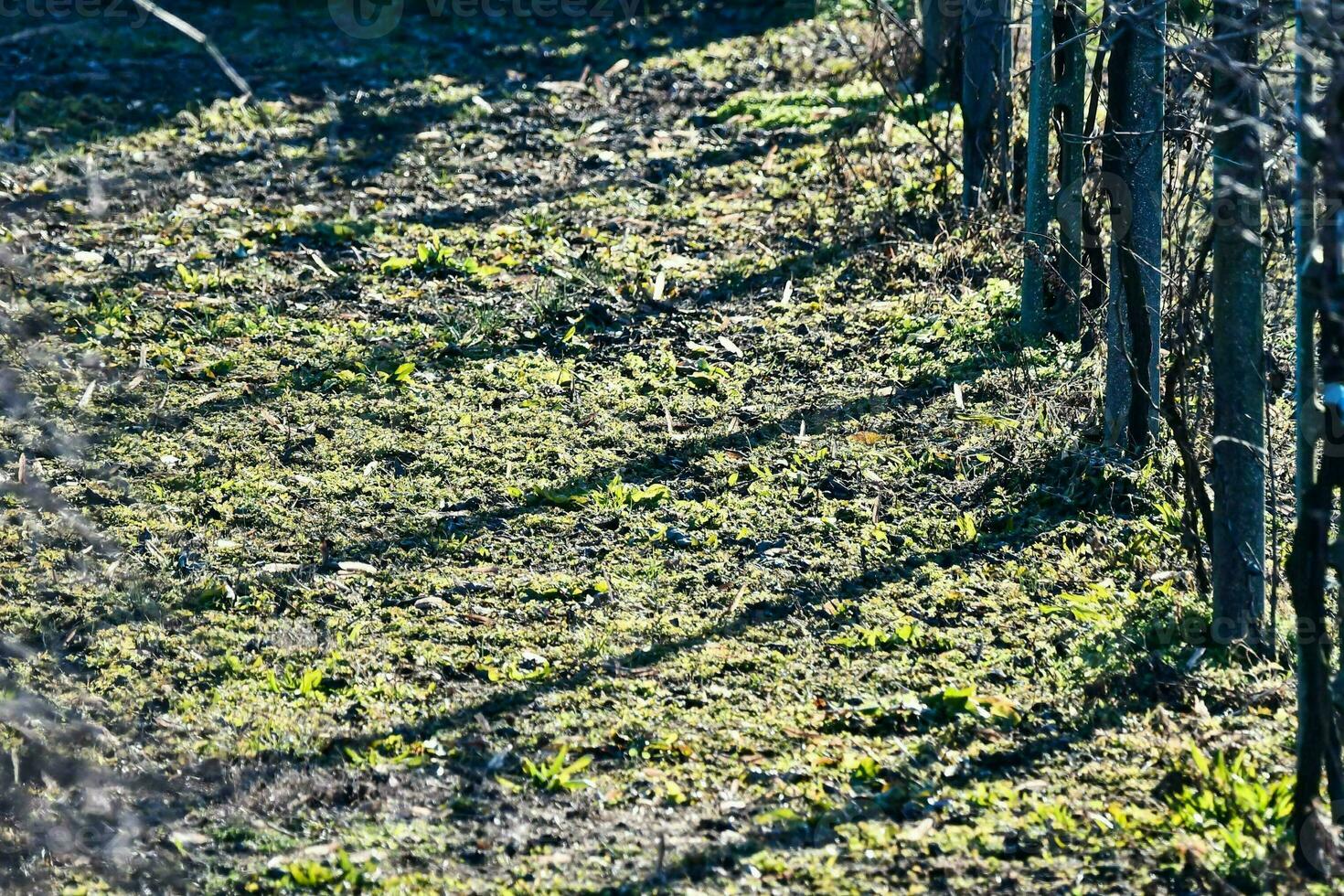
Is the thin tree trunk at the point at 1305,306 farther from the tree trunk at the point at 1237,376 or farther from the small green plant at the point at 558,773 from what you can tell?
the small green plant at the point at 558,773

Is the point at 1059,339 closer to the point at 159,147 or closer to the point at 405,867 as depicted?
the point at 405,867

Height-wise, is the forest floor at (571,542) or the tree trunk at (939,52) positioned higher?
the tree trunk at (939,52)

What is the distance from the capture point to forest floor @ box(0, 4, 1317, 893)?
12.6 ft

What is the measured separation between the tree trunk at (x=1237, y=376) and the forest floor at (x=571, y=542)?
9.6 inches

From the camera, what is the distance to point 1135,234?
5.35 metres

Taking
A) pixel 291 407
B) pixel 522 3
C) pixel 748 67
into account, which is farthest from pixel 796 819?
pixel 522 3

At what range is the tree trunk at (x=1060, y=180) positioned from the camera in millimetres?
6402

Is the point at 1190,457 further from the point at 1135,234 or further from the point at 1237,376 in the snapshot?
the point at 1135,234

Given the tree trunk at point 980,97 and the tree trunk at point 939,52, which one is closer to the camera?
the tree trunk at point 980,97

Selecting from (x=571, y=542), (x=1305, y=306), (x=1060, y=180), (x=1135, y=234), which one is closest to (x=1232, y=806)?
(x=1305, y=306)

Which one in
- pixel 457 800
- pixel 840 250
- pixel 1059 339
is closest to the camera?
pixel 457 800

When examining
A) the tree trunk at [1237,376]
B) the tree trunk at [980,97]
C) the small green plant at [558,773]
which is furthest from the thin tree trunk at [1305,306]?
the tree trunk at [980,97]

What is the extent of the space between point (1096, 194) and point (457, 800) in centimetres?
393

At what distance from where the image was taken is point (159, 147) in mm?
8961
